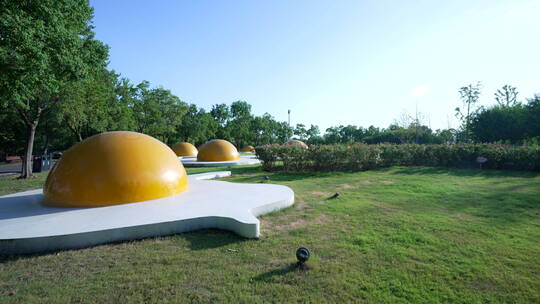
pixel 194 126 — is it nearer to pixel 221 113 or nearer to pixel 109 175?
pixel 221 113

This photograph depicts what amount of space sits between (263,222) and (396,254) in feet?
9.57

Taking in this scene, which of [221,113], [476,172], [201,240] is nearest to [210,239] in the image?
[201,240]

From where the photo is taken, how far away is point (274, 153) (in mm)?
→ 17047

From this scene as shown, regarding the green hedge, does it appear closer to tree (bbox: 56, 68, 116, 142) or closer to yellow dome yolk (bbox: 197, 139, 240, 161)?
A: yellow dome yolk (bbox: 197, 139, 240, 161)

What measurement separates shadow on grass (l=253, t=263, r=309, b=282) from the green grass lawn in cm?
2

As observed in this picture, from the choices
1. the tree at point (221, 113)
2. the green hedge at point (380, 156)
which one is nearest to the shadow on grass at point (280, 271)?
the green hedge at point (380, 156)

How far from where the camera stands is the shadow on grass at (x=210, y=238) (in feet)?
16.8

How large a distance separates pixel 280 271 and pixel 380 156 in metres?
16.3

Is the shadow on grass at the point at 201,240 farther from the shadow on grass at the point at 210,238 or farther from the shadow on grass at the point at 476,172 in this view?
the shadow on grass at the point at 476,172

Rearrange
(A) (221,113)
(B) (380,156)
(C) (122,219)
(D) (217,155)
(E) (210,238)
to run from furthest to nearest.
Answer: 1. (A) (221,113)
2. (D) (217,155)
3. (B) (380,156)
4. (C) (122,219)
5. (E) (210,238)

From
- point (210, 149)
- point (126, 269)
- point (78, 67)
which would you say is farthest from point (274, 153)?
point (126, 269)

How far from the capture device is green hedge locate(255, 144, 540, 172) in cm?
1614

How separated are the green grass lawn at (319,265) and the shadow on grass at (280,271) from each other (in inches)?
0.6

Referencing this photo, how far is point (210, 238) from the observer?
5469 millimetres
